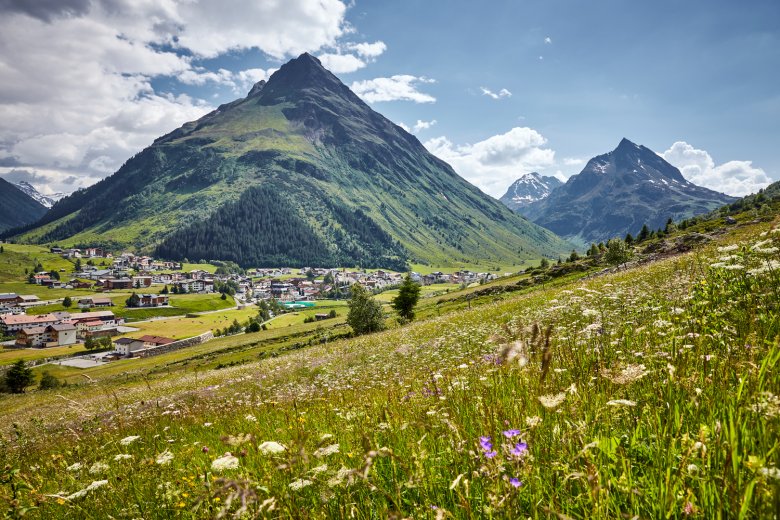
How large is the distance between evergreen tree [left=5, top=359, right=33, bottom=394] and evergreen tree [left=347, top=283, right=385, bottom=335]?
2804 inches

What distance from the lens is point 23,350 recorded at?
18725 cm

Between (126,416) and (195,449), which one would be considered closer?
(195,449)

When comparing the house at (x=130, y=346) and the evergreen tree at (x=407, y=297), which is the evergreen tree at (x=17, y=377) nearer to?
the evergreen tree at (x=407, y=297)


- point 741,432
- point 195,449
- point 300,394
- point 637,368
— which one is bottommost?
point 300,394

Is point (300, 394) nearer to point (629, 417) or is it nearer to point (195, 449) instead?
point (195, 449)

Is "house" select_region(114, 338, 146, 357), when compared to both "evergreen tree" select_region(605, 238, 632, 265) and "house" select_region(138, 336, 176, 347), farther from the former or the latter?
"evergreen tree" select_region(605, 238, 632, 265)

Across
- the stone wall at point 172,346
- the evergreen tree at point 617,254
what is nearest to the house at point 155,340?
the stone wall at point 172,346

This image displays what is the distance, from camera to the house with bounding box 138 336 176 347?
163 metres

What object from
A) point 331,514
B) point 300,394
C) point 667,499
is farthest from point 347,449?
point 300,394

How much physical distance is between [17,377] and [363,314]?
76193 mm

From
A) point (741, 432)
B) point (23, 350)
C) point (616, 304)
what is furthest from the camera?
point (23, 350)

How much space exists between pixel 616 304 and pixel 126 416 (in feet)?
42.4

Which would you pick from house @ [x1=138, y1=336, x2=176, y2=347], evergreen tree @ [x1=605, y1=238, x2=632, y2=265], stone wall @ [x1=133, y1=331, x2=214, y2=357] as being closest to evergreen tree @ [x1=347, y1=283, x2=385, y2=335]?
evergreen tree @ [x1=605, y1=238, x2=632, y2=265]

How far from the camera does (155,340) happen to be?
165000mm
